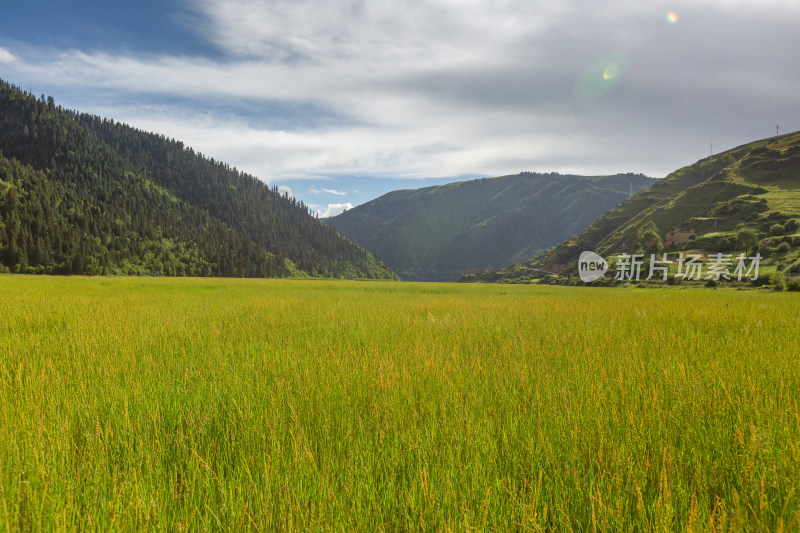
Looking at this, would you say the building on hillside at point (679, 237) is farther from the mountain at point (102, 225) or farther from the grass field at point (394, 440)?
the mountain at point (102, 225)

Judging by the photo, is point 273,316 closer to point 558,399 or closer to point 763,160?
point 558,399

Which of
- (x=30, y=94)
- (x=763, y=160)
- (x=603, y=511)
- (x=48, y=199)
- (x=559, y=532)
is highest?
(x=30, y=94)

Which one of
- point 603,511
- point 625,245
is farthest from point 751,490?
point 625,245

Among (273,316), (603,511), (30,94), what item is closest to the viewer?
(603,511)

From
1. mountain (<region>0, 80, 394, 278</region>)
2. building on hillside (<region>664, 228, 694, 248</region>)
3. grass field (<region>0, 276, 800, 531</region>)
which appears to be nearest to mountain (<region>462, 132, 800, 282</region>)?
building on hillside (<region>664, 228, 694, 248</region>)

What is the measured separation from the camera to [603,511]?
1.74 metres

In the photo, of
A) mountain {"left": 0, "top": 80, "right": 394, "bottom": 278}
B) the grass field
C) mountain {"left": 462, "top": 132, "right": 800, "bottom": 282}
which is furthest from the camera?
mountain {"left": 0, "top": 80, "right": 394, "bottom": 278}

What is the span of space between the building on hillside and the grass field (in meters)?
114

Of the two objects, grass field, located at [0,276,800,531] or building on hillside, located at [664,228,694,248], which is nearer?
grass field, located at [0,276,800,531]

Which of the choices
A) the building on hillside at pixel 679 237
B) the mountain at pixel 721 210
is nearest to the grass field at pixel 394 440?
the mountain at pixel 721 210

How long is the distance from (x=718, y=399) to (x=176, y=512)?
4216 millimetres

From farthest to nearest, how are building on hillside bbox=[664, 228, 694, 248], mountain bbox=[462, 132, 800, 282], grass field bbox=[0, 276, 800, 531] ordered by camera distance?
building on hillside bbox=[664, 228, 694, 248] < mountain bbox=[462, 132, 800, 282] < grass field bbox=[0, 276, 800, 531]

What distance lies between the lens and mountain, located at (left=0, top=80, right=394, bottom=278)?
333 feet

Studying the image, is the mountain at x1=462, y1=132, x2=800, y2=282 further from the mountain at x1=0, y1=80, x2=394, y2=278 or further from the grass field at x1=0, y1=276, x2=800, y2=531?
the mountain at x1=0, y1=80, x2=394, y2=278
